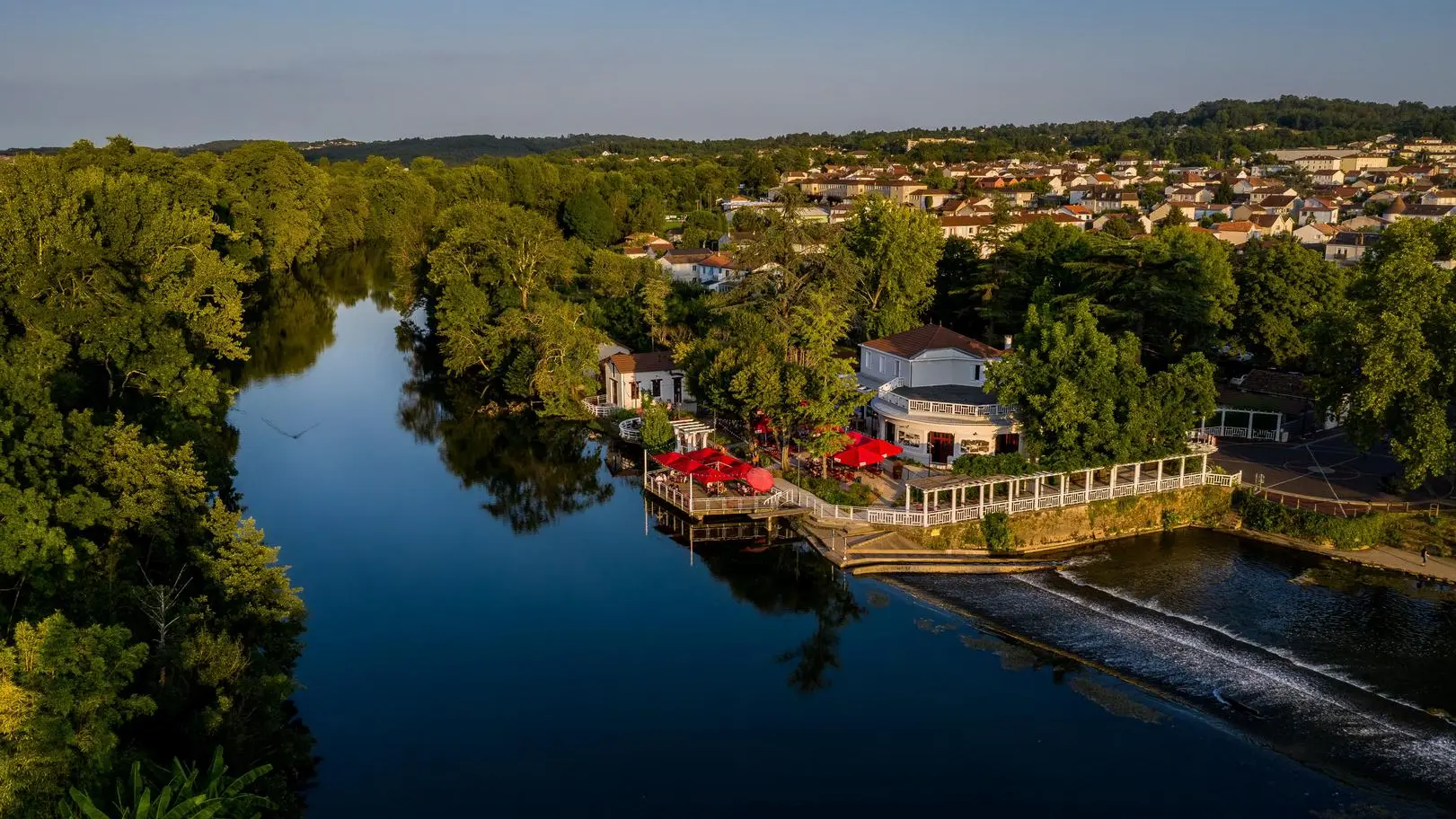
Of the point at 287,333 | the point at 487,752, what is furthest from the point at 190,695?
the point at 287,333

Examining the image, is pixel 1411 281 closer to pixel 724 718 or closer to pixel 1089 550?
pixel 1089 550

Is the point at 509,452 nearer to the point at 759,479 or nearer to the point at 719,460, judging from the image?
the point at 719,460

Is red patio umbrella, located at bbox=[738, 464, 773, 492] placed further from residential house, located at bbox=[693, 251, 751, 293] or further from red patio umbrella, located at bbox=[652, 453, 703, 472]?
residential house, located at bbox=[693, 251, 751, 293]

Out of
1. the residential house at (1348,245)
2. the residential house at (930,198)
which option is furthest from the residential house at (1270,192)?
the residential house at (1348,245)

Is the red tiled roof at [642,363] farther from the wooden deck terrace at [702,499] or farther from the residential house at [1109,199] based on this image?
the residential house at [1109,199]

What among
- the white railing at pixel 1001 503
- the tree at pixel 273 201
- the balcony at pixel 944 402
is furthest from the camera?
the tree at pixel 273 201

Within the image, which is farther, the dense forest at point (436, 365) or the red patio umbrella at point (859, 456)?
the red patio umbrella at point (859, 456)
